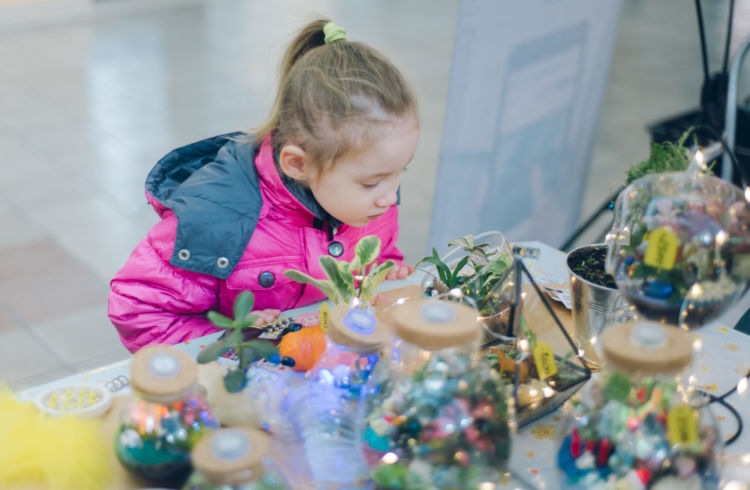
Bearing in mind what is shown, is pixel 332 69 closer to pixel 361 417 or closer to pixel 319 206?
pixel 319 206

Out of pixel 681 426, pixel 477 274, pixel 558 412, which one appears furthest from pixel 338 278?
pixel 681 426

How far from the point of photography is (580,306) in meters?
1.09

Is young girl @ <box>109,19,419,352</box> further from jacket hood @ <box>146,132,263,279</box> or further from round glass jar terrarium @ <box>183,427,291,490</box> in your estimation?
round glass jar terrarium @ <box>183,427,291,490</box>

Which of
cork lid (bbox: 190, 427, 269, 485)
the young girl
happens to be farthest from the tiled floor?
cork lid (bbox: 190, 427, 269, 485)

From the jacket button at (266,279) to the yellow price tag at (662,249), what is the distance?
2.25 ft

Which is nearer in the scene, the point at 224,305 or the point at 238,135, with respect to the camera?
the point at 224,305

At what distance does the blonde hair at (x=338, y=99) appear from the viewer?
119 cm

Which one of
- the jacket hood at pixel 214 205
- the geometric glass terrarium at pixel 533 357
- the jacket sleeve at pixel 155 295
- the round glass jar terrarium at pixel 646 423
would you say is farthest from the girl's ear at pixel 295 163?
the round glass jar terrarium at pixel 646 423

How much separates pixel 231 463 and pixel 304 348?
0.37 meters

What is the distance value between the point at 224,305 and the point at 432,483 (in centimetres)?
72

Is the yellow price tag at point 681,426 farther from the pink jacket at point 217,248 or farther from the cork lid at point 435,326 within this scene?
the pink jacket at point 217,248

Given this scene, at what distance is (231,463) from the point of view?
66cm

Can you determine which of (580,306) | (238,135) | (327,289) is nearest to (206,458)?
(327,289)

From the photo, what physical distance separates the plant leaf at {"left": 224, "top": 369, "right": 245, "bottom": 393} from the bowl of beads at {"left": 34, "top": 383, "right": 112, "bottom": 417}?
169 mm
